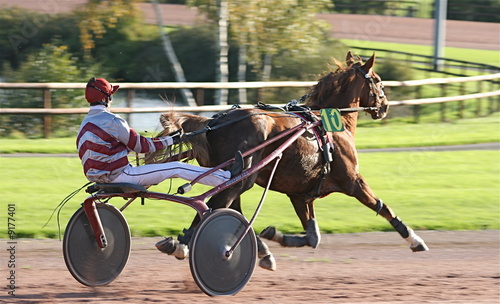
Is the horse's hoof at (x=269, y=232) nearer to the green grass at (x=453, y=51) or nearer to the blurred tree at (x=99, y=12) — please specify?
the blurred tree at (x=99, y=12)

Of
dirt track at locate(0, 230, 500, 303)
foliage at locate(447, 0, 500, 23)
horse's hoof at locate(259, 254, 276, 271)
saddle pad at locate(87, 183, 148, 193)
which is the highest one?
foliage at locate(447, 0, 500, 23)

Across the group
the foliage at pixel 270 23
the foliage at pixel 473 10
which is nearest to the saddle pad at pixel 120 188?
the foliage at pixel 270 23

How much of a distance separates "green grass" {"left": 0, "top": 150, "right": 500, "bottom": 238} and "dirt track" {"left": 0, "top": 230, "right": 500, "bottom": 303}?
59 centimetres

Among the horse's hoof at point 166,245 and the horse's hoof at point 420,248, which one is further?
the horse's hoof at point 420,248

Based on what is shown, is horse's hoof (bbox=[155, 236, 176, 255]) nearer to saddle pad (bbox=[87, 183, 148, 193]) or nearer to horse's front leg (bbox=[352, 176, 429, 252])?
saddle pad (bbox=[87, 183, 148, 193])

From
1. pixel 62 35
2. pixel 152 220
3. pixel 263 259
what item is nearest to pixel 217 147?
pixel 263 259

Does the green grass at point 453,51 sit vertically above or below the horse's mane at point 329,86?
below

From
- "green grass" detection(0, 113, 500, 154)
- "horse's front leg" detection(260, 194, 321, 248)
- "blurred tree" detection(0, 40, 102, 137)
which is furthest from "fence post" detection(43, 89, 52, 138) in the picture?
"horse's front leg" detection(260, 194, 321, 248)

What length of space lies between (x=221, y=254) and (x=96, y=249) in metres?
0.94

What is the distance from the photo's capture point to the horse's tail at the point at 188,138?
596 centimetres

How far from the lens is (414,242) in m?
6.90

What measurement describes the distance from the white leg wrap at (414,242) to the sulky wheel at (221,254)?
1.77 meters

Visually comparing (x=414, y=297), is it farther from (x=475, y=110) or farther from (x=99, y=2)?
(x=475, y=110)

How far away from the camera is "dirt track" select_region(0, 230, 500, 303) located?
221 inches
